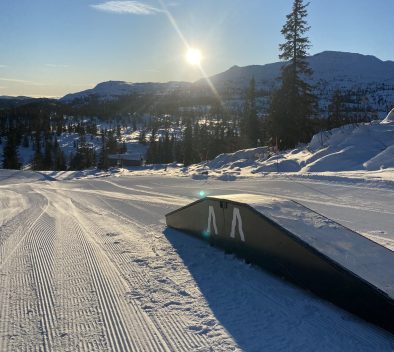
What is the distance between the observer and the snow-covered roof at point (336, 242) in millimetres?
4288

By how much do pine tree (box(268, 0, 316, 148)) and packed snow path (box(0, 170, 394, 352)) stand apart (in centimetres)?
2501

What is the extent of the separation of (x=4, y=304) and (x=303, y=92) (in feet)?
105

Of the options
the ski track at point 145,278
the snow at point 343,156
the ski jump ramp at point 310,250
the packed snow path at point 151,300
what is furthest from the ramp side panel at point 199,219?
the snow at point 343,156

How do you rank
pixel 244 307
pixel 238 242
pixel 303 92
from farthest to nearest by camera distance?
pixel 303 92, pixel 238 242, pixel 244 307

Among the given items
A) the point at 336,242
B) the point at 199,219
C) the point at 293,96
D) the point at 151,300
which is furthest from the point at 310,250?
the point at 293,96

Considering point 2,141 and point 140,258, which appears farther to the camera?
point 2,141

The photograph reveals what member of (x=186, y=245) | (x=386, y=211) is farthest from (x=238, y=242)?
(x=386, y=211)

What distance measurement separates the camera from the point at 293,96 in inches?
1297

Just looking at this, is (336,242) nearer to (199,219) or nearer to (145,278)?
(145,278)

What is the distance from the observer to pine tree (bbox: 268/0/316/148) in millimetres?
33062

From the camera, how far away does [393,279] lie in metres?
4.22

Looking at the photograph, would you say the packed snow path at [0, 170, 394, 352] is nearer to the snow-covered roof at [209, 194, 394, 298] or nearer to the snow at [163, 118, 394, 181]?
the snow-covered roof at [209, 194, 394, 298]

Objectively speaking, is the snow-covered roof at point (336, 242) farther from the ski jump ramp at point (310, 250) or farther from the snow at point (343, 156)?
the snow at point (343, 156)

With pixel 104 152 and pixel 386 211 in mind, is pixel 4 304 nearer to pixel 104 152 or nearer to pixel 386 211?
pixel 386 211
